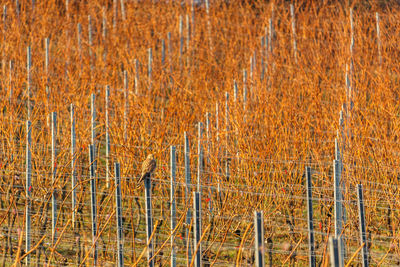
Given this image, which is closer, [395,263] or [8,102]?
[395,263]

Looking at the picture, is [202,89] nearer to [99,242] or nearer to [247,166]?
[247,166]

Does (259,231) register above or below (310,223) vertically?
above

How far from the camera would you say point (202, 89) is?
18.9ft

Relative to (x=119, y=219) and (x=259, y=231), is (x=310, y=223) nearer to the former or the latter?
(x=259, y=231)

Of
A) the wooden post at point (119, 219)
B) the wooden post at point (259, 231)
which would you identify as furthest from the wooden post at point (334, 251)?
the wooden post at point (119, 219)

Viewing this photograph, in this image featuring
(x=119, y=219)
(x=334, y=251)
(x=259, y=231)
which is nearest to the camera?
(x=334, y=251)

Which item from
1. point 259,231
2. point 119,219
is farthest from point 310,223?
point 119,219

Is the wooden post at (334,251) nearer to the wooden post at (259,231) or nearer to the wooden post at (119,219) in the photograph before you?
the wooden post at (259,231)

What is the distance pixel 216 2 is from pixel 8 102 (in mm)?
5555

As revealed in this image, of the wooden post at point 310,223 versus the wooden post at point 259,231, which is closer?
the wooden post at point 259,231

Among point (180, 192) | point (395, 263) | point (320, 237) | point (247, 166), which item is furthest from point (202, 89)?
point (395, 263)

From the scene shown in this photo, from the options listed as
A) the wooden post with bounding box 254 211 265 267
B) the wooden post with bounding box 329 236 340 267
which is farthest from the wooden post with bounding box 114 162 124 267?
the wooden post with bounding box 329 236 340 267

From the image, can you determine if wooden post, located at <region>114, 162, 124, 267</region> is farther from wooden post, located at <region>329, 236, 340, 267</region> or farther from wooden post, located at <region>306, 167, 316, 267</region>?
wooden post, located at <region>329, 236, 340, 267</region>

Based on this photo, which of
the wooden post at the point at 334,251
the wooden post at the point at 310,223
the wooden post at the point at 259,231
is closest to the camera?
the wooden post at the point at 334,251
